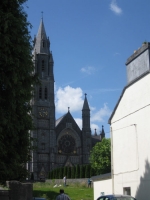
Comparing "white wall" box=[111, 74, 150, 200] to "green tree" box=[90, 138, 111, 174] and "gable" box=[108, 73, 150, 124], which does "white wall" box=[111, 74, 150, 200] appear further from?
"green tree" box=[90, 138, 111, 174]

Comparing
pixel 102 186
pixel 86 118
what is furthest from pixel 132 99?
pixel 86 118

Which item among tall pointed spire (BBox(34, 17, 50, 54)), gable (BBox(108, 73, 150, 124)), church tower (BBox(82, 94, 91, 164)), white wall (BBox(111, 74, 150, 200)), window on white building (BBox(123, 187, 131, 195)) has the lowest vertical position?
window on white building (BBox(123, 187, 131, 195))

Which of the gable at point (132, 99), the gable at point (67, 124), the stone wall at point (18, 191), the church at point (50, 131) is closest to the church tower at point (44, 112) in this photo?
the church at point (50, 131)

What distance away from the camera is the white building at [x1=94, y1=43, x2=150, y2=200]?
57.9ft

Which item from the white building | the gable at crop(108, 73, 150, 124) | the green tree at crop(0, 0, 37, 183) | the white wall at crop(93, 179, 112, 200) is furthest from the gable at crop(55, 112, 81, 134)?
the green tree at crop(0, 0, 37, 183)

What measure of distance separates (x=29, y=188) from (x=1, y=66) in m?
5.23

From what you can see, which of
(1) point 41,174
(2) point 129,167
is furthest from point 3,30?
(1) point 41,174

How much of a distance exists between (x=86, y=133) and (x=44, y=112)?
11.5 metres

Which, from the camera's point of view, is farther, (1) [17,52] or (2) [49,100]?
(2) [49,100]

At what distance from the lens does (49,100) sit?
7575 centimetres

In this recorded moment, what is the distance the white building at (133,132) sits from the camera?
57.9ft

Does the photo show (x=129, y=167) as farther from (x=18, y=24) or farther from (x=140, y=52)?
(x=18, y=24)

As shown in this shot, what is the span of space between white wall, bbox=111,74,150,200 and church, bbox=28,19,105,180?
49.2m

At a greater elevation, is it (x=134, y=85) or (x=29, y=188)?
(x=134, y=85)
